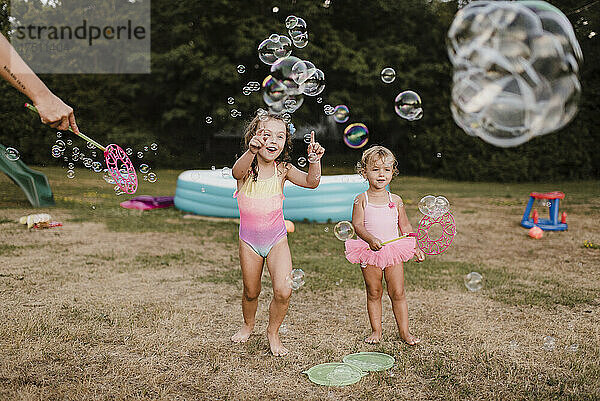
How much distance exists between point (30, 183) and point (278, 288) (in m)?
7.83

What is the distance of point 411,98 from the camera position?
4.77m

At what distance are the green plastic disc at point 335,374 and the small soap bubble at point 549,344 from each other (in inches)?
47.9

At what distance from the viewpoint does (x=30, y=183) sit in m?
9.71

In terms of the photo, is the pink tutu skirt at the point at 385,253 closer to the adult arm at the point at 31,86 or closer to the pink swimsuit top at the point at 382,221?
the pink swimsuit top at the point at 382,221

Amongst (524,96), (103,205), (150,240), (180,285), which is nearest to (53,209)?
(103,205)

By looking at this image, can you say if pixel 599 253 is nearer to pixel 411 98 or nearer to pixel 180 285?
pixel 411 98

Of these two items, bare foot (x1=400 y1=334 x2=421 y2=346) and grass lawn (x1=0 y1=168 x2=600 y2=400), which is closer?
grass lawn (x1=0 y1=168 x2=600 y2=400)

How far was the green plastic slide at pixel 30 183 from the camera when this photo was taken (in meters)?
9.62

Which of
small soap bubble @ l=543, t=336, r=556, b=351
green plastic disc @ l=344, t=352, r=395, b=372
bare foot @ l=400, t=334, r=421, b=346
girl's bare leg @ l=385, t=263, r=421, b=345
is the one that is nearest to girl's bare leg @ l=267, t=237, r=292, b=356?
green plastic disc @ l=344, t=352, r=395, b=372

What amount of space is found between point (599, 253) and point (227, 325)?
478cm

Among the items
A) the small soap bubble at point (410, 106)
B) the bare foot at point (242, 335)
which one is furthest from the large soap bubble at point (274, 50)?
the bare foot at point (242, 335)

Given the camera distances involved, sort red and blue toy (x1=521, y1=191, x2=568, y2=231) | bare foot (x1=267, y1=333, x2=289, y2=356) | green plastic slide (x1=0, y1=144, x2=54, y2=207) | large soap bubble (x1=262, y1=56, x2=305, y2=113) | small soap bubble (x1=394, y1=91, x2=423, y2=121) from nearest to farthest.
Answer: bare foot (x1=267, y1=333, x2=289, y2=356) < large soap bubble (x1=262, y1=56, x2=305, y2=113) < small soap bubble (x1=394, y1=91, x2=423, y2=121) < red and blue toy (x1=521, y1=191, x2=568, y2=231) < green plastic slide (x1=0, y1=144, x2=54, y2=207)

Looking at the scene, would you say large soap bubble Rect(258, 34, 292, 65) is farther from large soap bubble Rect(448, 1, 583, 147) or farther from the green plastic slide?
the green plastic slide

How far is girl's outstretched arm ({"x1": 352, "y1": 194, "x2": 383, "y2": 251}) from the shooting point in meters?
3.41
